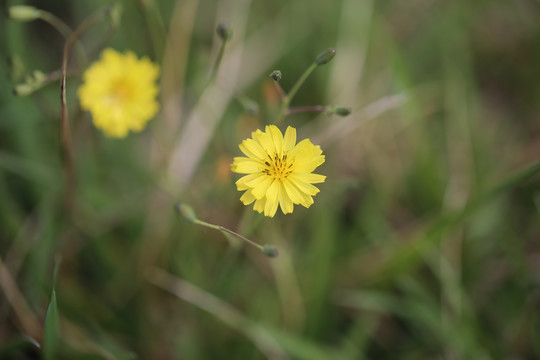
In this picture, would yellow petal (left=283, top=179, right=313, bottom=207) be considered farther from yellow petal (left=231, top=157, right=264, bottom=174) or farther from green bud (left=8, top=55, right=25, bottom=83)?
green bud (left=8, top=55, right=25, bottom=83)

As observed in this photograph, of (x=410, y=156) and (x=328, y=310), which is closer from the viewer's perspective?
(x=328, y=310)

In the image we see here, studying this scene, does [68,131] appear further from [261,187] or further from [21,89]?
[261,187]

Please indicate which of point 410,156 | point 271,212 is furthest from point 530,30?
point 271,212

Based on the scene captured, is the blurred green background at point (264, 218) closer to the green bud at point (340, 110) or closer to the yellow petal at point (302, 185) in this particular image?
the yellow petal at point (302, 185)

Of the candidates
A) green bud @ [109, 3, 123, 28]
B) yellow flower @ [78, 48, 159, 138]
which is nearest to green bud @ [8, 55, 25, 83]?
yellow flower @ [78, 48, 159, 138]

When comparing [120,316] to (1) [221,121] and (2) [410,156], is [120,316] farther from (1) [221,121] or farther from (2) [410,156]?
(2) [410,156]

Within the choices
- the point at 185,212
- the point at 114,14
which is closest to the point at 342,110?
the point at 185,212
